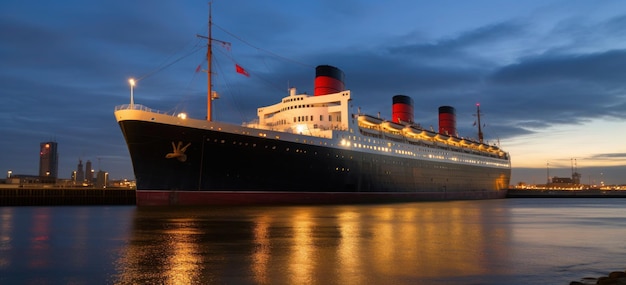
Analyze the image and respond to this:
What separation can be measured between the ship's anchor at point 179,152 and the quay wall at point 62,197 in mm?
20736

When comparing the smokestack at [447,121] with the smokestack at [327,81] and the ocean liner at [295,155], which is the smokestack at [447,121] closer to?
Answer: the ocean liner at [295,155]

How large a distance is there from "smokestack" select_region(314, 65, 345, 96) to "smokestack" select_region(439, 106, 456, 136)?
1175 inches

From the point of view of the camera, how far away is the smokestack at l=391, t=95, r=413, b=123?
197 feet

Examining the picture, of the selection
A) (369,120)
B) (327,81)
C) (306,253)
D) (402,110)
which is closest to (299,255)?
(306,253)

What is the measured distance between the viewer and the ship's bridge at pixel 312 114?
141 feet

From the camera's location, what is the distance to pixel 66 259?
1152 centimetres

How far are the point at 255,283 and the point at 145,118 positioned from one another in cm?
2367

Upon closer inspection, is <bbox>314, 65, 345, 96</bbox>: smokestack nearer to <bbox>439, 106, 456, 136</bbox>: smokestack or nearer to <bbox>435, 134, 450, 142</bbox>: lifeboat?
<bbox>435, 134, 450, 142</bbox>: lifeboat

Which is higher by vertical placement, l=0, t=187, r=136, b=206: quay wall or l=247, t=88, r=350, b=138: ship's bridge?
l=247, t=88, r=350, b=138: ship's bridge

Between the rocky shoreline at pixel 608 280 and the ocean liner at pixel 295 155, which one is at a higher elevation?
the ocean liner at pixel 295 155

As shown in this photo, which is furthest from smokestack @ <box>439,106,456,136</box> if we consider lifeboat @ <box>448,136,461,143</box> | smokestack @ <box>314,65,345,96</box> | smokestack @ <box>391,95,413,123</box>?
smokestack @ <box>314,65,345,96</box>

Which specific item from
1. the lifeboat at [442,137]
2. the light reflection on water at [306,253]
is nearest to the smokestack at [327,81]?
the lifeboat at [442,137]

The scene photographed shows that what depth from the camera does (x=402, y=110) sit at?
6019cm

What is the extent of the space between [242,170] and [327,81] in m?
16.2
